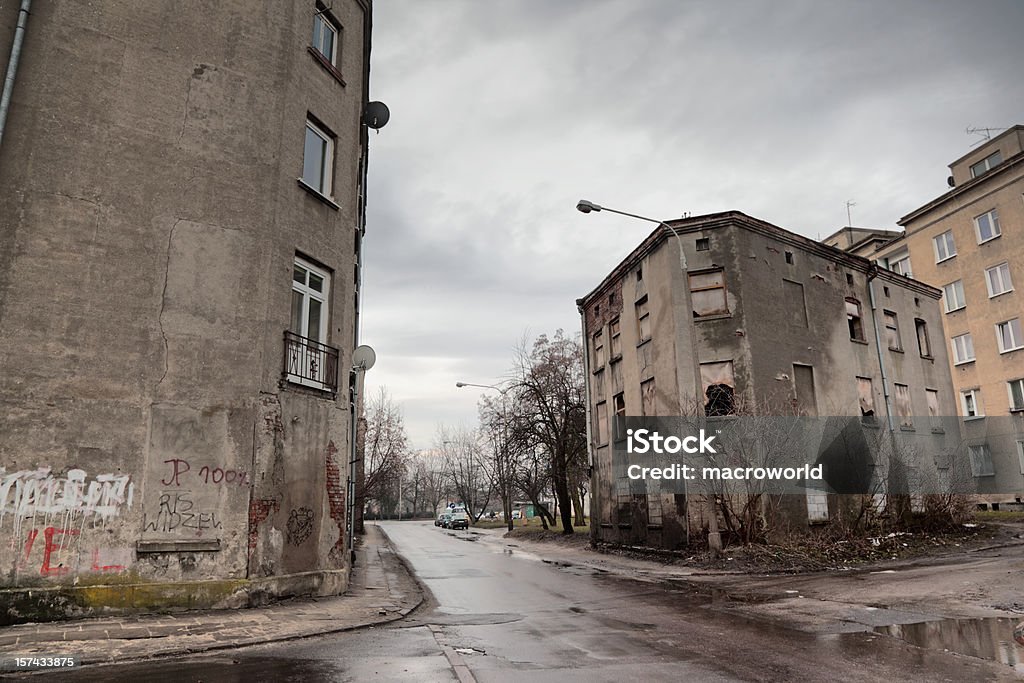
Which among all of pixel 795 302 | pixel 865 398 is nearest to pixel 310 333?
pixel 795 302

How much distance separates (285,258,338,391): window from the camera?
38.4 ft

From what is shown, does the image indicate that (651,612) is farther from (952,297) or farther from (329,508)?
(952,297)

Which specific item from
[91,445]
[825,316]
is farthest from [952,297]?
[91,445]

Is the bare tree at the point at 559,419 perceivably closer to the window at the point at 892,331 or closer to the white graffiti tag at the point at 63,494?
the window at the point at 892,331

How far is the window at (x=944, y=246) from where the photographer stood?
33.6 m

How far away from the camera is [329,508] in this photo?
11.8 meters

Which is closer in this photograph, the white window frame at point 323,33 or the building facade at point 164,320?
the building facade at point 164,320

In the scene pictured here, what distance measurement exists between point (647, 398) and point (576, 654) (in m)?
15.6

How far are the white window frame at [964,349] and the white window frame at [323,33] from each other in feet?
107

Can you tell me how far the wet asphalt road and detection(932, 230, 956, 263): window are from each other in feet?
102

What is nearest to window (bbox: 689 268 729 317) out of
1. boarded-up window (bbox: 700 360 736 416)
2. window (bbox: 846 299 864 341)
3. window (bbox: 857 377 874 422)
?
boarded-up window (bbox: 700 360 736 416)

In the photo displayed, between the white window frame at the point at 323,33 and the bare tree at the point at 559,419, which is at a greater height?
the white window frame at the point at 323,33

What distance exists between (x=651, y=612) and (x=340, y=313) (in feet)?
25.6

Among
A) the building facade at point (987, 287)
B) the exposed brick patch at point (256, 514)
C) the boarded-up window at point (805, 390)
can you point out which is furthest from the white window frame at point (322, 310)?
the building facade at point (987, 287)
